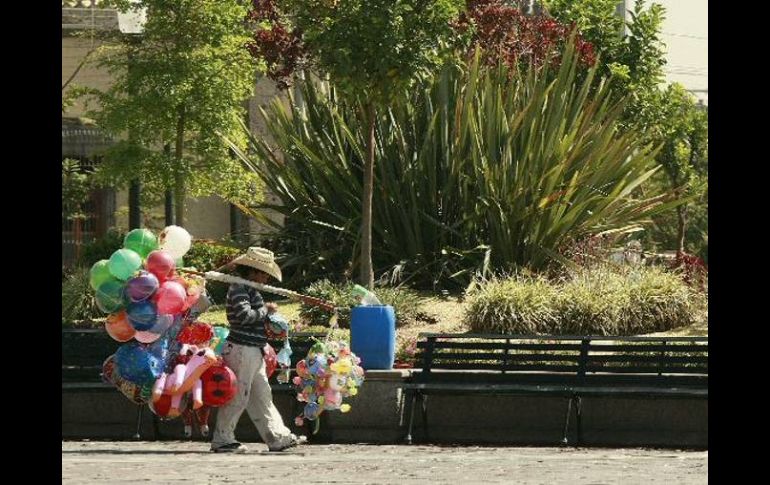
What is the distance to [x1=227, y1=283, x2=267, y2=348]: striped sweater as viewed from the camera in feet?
41.9

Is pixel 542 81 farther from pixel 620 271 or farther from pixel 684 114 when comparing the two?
pixel 684 114

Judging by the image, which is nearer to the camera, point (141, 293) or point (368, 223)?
point (141, 293)

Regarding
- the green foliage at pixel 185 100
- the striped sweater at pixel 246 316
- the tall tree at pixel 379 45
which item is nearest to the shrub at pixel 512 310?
the tall tree at pixel 379 45

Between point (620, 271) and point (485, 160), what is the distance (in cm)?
208

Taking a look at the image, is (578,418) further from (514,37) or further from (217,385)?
(514,37)

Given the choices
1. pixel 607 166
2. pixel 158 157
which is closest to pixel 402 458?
pixel 607 166

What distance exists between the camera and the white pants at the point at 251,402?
12977 millimetres

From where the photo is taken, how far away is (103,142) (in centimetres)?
3641

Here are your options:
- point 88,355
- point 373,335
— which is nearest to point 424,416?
point 373,335

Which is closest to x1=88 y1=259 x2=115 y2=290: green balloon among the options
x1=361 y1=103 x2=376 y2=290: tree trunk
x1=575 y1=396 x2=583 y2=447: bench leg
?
x1=575 y1=396 x2=583 y2=447: bench leg

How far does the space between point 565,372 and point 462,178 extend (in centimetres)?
720

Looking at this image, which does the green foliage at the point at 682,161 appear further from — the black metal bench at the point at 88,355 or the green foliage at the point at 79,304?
the black metal bench at the point at 88,355

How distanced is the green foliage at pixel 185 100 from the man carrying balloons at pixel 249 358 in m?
11.6

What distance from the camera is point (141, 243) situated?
1312 centimetres
